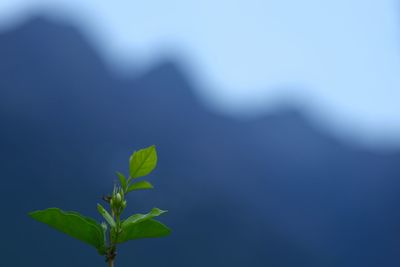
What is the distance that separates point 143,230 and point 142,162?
3 cm

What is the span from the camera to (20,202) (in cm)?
561

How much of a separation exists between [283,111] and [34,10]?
14.0 ft

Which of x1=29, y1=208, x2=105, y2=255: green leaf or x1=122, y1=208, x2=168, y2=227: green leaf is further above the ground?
x1=122, y1=208, x2=168, y2=227: green leaf

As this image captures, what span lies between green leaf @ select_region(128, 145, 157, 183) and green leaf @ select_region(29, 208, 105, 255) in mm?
33

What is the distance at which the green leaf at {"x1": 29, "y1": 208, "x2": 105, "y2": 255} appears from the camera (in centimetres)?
22

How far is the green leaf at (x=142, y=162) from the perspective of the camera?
0.78 ft

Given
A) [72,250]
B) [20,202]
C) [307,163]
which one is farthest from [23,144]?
[307,163]

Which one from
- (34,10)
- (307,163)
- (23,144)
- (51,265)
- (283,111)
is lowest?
(51,265)

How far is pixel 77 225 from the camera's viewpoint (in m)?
0.22

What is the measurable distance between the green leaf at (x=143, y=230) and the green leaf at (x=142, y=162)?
0.09 ft

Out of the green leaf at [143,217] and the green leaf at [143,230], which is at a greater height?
the green leaf at [143,217]

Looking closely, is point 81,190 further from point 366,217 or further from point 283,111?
point 366,217

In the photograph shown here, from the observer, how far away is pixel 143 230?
23cm

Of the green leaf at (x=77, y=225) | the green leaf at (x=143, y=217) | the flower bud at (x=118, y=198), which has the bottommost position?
the green leaf at (x=77, y=225)
